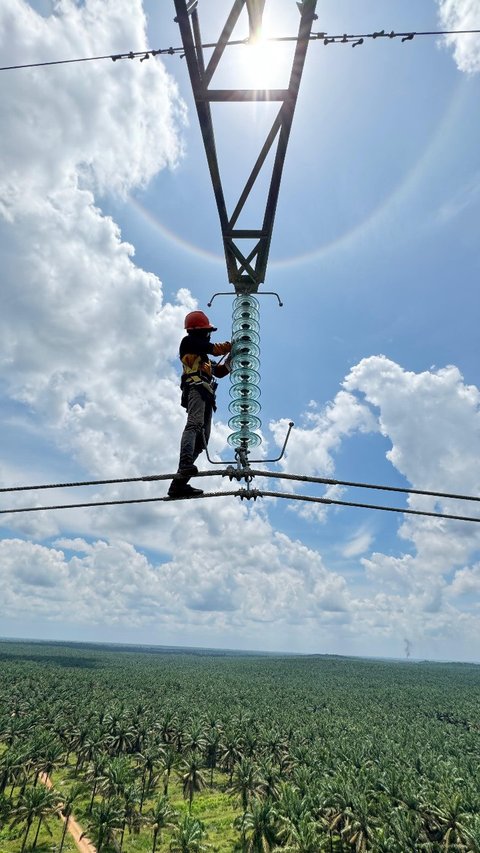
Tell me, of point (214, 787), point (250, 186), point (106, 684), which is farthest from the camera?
point (106, 684)

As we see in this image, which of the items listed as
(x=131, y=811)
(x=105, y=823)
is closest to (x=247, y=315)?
(x=105, y=823)

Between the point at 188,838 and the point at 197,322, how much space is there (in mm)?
48269

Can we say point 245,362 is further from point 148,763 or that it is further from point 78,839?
point 148,763

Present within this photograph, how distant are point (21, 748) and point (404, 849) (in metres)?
45.0

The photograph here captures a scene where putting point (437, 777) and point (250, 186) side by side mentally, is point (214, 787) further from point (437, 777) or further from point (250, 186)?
point (250, 186)

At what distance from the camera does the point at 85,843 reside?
43344 mm

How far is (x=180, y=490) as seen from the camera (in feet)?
23.0

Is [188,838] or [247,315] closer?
[247,315]

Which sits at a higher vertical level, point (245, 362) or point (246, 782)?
point (245, 362)

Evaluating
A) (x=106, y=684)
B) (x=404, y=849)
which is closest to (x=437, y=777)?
(x=404, y=849)

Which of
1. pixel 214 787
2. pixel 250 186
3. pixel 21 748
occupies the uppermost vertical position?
pixel 250 186

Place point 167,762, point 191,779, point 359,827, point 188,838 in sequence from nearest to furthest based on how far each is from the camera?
point 359,827 → point 188,838 → point 191,779 → point 167,762

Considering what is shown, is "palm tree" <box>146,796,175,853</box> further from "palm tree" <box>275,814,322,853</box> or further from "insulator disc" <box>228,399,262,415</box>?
"insulator disc" <box>228,399,262,415</box>

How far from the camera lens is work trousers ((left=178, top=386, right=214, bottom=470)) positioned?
7.07 m
